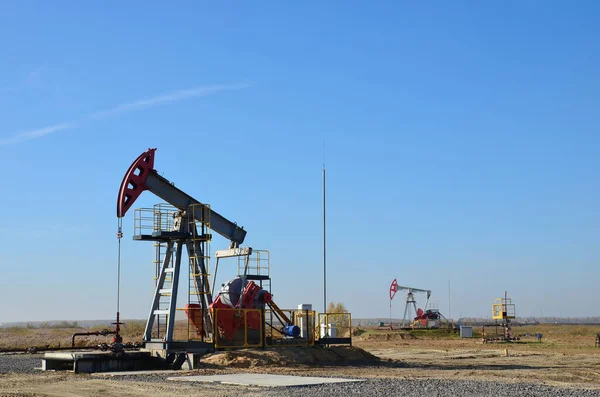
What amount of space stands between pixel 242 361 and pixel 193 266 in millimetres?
3485

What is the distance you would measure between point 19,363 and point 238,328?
6.76 m

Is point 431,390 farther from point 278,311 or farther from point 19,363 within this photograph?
point 19,363

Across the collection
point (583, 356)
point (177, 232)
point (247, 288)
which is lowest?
point (583, 356)

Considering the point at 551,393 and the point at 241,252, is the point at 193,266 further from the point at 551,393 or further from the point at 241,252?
the point at 551,393

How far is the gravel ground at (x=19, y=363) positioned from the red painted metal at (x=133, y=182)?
4943 mm

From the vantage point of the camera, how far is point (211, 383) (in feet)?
58.2

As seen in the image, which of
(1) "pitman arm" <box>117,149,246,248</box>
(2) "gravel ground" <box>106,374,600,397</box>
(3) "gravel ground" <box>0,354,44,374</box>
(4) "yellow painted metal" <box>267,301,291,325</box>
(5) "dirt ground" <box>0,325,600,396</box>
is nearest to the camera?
(2) "gravel ground" <box>106,374,600,397</box>

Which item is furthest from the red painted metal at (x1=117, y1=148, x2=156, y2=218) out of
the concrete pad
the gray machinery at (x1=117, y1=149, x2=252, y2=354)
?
the concrete pad

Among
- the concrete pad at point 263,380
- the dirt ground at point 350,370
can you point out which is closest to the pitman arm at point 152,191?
the dirt ground at point 350,370

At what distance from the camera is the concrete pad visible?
17141 mm

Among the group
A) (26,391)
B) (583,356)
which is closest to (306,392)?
(26,391)

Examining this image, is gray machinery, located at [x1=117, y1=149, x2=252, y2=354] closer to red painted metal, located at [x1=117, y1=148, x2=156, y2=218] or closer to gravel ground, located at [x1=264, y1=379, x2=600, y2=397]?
red painted metal, located at [x1=117, y1=148, x2=156, y2=218]

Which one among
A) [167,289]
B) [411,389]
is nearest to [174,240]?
[167,289]

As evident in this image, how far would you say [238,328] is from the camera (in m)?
25.2
